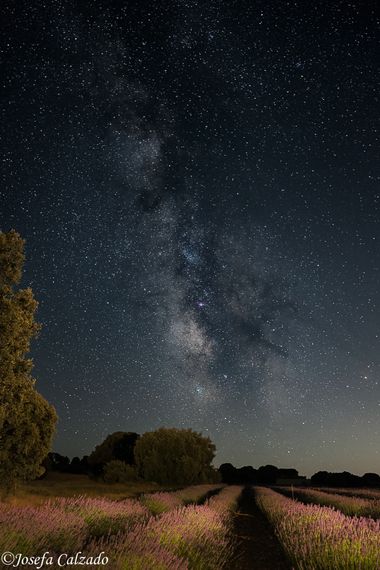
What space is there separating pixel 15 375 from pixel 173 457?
28226 mm

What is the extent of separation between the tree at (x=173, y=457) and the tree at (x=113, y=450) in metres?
23.6

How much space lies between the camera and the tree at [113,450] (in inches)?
2557

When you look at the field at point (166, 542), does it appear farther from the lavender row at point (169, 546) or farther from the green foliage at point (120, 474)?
the green foliage at point (120, 474)

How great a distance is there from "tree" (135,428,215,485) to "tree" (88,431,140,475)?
23591mm

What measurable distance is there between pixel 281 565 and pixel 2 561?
6076 mm

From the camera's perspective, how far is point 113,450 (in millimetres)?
65750

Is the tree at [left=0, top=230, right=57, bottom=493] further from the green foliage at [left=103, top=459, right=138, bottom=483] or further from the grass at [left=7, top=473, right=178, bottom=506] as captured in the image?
the green foliage at [left=103, top=459, right=138, bottom=483]

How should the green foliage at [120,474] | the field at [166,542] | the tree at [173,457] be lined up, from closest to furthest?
the field at [166,542] → the tree at [173,457] → the green foliage at [120,474]

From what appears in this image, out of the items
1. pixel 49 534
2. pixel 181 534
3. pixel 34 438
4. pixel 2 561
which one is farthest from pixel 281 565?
pixel 34 438

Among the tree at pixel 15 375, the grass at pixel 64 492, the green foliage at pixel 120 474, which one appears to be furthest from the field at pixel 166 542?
the green foliage at pixel 120 474

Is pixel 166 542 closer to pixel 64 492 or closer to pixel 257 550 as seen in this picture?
pixel 257 550

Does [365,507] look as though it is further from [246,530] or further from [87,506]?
[87,506]

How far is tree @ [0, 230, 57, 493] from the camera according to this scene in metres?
15.1

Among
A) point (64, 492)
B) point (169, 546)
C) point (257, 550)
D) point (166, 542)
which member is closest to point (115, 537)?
point (169, 546)
